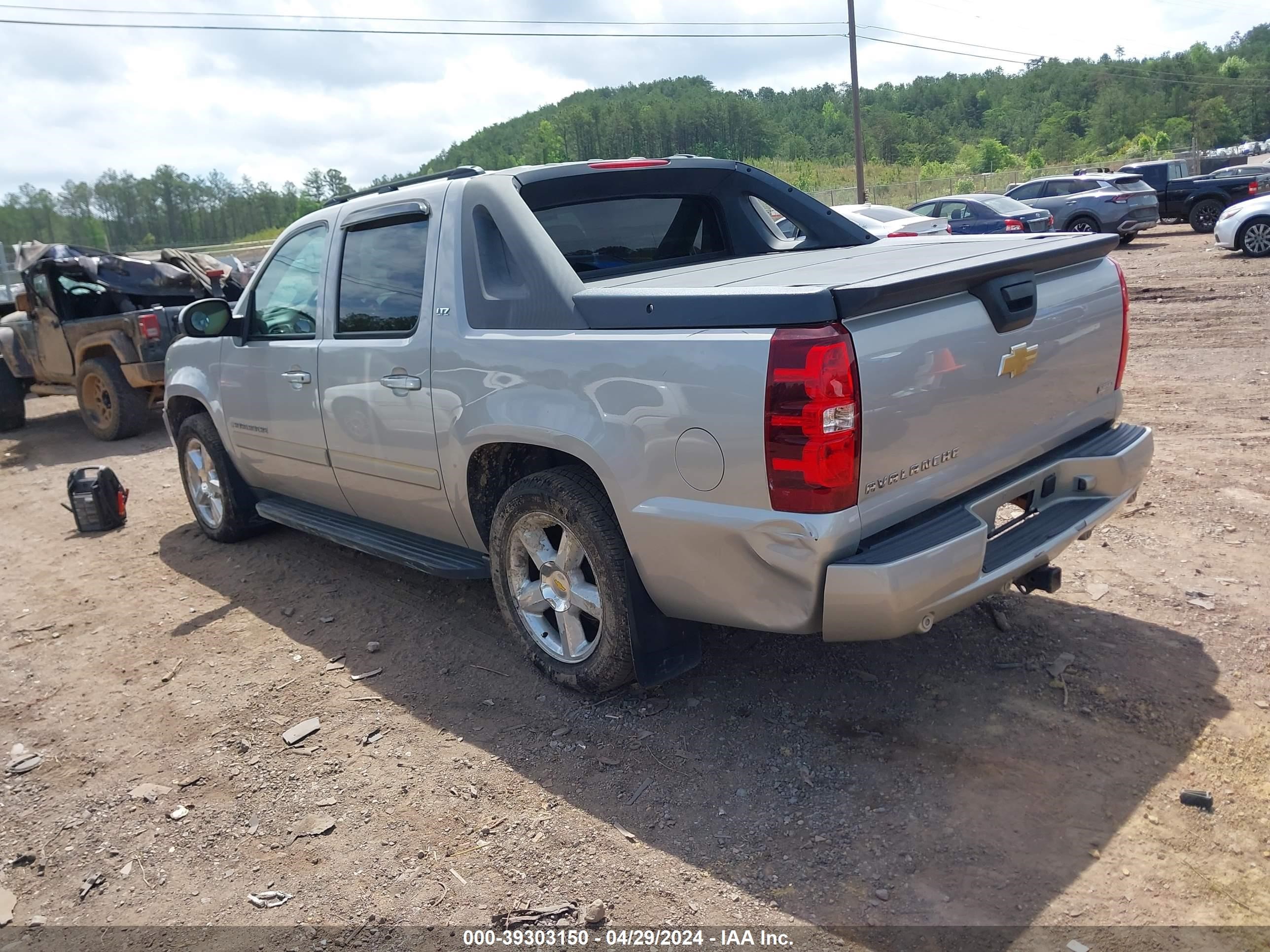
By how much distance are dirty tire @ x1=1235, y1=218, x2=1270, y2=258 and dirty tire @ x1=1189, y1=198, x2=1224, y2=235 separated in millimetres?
8114

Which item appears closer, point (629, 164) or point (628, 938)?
point (628, 938)

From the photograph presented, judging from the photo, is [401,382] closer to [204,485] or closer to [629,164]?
[629,164]

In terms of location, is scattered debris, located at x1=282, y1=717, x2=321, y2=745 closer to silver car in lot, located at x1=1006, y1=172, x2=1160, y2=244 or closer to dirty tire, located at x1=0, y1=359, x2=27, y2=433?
dirty tire, located at x1=0, y1=359, x2=27, y2=433

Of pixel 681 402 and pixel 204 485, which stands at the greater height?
pixel 681 402

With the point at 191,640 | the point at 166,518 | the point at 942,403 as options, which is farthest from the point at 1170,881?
the point at 166,518

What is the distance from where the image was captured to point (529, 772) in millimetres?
3309

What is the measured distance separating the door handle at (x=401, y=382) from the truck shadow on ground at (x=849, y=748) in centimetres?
122

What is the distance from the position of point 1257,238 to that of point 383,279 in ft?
54.0

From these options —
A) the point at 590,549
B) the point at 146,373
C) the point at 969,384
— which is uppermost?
the point at 969,384

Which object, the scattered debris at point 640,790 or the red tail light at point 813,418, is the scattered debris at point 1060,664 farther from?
the scattered debris at point 640,790

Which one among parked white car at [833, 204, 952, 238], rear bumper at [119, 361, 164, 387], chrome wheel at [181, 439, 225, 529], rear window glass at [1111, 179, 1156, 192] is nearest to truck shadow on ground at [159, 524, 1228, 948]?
chrome wheel at [181, 439, 225, 529]

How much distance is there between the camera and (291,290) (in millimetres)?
4930

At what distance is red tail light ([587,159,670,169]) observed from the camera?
13.6 feet

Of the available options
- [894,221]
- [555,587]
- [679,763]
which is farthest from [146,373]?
[894,221]
